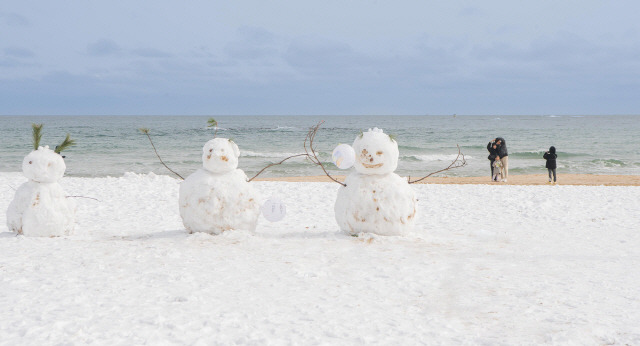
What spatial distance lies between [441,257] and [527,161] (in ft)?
76.4

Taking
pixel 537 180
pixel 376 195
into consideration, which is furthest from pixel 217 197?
pixel 537 180

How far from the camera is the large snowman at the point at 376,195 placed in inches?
242

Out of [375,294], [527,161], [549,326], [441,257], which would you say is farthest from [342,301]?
[527,161]

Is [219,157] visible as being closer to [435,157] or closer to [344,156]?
[344,156]

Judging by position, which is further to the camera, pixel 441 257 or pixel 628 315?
pixel 441 257

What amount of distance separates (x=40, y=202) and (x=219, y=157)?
7.22 ft

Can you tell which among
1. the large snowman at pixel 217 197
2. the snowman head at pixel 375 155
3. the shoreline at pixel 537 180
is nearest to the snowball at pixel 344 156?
the snowman head at pixel 375 155

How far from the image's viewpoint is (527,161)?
26.7 m

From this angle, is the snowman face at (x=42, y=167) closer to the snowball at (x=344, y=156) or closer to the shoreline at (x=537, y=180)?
the snowball at (x=344, y=156)

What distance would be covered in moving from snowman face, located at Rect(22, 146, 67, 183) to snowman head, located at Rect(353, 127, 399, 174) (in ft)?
11.8

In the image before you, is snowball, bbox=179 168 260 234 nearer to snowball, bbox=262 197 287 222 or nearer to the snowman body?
snowball, bbox=262 197 287 222

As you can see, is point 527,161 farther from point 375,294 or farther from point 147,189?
point 375,294

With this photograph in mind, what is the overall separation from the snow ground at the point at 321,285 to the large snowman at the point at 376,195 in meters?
0.22

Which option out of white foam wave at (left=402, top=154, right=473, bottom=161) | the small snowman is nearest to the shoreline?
white foam wave at (left=402, top=154, right=473, bottom=161)
